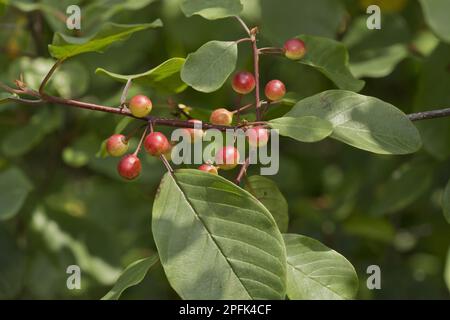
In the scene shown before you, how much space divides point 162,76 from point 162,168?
558 mm

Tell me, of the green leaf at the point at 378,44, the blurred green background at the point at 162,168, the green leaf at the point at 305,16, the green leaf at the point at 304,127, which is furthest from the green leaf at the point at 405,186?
the green leaf at the point at 304,127

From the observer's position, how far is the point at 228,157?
1.21 metres

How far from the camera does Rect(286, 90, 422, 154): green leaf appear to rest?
1.19 meters

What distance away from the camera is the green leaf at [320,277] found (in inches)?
46.9

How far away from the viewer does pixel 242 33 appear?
2010 millimetres

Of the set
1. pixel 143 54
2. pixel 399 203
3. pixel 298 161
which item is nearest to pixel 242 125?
pixel 399 203

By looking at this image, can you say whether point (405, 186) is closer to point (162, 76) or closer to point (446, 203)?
point (446, 203)

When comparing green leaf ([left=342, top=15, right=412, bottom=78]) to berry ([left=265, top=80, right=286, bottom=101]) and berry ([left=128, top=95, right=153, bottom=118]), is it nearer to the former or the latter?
berry ([left=265, top=80, right=286, bottom=101])

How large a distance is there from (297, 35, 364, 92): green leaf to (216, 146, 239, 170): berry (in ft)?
0.91

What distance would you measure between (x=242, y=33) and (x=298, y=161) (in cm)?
60

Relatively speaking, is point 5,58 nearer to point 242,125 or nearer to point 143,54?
point 143,54

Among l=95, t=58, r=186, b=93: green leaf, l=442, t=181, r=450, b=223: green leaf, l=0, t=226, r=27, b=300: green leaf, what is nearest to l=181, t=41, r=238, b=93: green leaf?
l=95, t=58, r=186, b=93: green leaf

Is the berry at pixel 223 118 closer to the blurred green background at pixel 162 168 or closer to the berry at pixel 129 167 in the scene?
the berry at pixel 129 167

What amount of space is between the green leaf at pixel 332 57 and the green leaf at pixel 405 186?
1.83 ft
